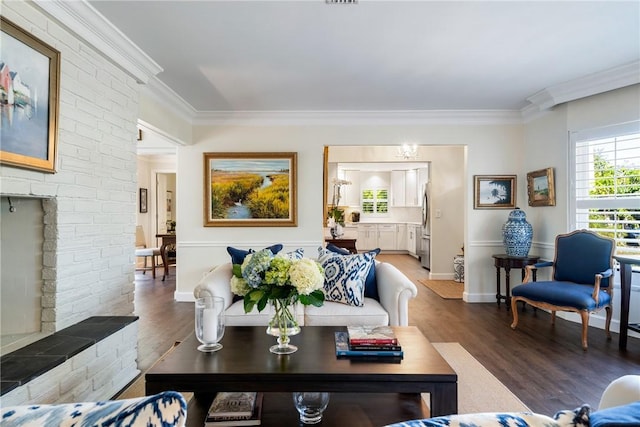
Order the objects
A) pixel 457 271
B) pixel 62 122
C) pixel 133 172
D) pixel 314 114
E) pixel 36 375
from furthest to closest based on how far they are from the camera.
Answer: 1. pixel 457 271
2. pixel 314 114
3. pixel 133 172
4. pixel 62 122
5. pixel 36 375

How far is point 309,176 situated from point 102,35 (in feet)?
9.19

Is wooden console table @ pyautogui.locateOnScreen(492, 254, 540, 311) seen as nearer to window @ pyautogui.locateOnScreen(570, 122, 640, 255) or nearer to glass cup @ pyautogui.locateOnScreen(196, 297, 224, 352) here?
window @ pyautogui.locateOnScreen(570, 122, 640, 255)

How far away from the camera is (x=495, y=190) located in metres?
4.79

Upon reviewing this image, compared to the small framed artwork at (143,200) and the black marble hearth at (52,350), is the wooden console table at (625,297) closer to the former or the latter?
the black marble hearth at (52,350)

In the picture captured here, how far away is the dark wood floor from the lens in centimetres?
242

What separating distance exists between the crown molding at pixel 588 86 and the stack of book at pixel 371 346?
3.53 metres

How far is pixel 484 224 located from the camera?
482cm

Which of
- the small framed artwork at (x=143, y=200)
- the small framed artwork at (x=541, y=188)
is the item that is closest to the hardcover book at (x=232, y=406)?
the small framed artwork at (x=541, y=188)

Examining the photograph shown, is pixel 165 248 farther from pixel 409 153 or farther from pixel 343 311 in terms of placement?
pixel 343 311

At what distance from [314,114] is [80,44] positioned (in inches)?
112

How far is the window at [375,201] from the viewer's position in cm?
1084

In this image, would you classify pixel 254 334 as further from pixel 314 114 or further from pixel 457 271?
pixel 457 271

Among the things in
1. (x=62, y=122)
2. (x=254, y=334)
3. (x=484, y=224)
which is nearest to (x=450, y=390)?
(x=254, y=334)

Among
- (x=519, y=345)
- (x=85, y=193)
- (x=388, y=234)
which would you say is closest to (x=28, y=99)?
(x=85, y=193)
